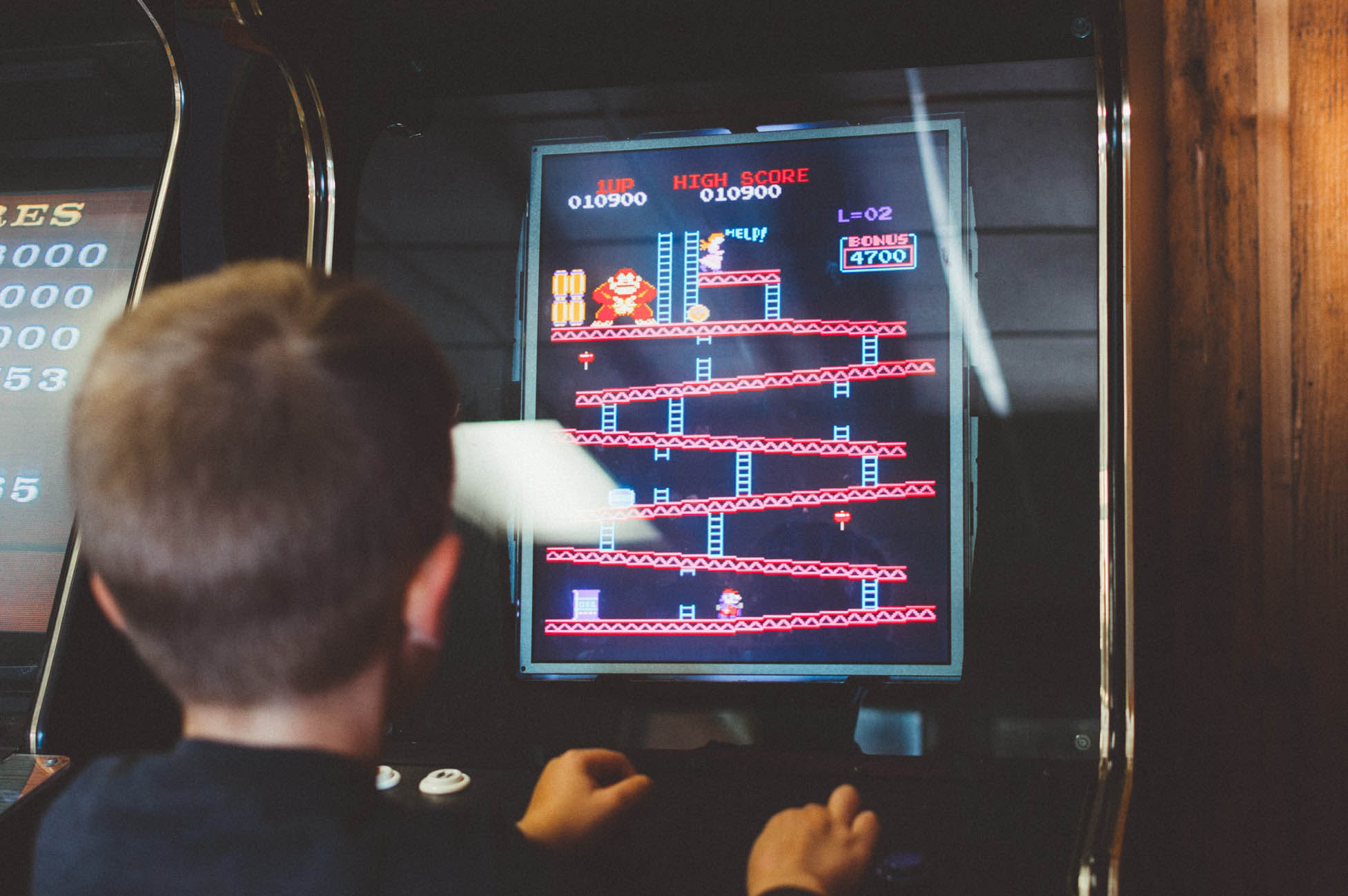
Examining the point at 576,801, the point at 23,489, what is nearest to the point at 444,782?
the point at 576,801

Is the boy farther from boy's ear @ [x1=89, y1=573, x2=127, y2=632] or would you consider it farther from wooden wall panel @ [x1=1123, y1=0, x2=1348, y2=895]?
wooden wall panel @ [x1=1123, y1=0, x2=1348, y2=895]

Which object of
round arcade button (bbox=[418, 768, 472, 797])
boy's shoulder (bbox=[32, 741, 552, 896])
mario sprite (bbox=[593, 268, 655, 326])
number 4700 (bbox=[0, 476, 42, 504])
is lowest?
round arcade button (bbox=[418, 768, 472, 797])

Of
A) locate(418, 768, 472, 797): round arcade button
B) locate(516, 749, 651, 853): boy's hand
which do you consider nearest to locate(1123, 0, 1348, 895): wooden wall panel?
locate(516, 749, 651, 853): boy's hand

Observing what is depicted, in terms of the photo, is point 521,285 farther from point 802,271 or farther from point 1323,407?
point 1323,407

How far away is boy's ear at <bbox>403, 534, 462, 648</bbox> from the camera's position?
0.65 metres

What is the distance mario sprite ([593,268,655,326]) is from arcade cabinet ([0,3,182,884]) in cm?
59

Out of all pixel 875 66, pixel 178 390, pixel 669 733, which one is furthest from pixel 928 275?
pixel 178 390

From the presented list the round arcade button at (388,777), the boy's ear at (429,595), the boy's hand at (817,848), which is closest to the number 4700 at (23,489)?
the round arcade button at (388,777)

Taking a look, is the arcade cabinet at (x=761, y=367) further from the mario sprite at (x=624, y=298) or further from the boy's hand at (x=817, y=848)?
the boy's hand at (x=817, y=848)

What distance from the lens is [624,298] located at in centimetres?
122

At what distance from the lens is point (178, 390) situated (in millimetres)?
563

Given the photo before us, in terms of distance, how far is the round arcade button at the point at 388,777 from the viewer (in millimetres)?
1004

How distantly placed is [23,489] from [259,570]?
3.09 feet

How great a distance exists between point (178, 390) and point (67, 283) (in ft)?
3.13
